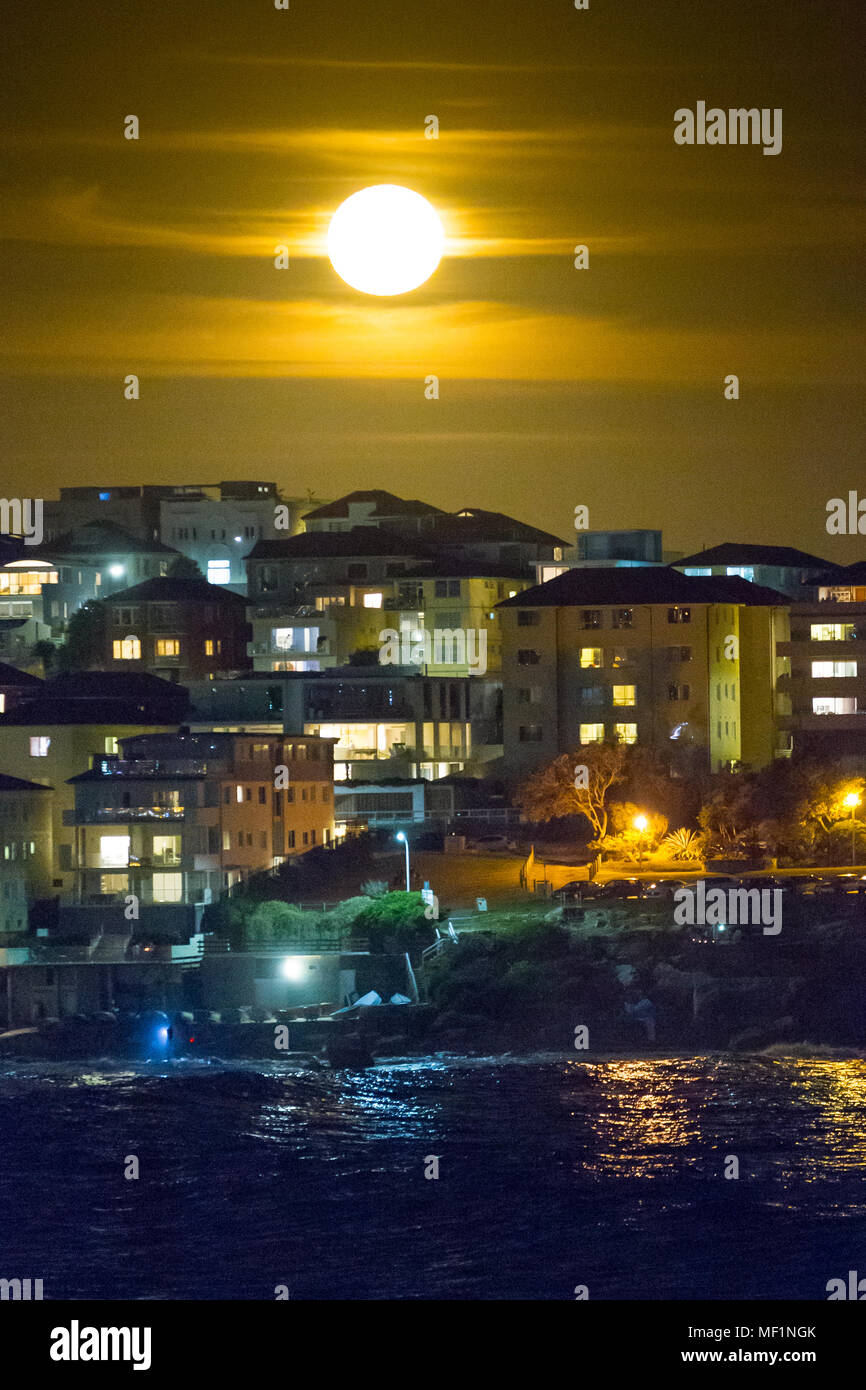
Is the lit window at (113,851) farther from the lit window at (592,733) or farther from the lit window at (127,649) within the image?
the lit window at (127,649)

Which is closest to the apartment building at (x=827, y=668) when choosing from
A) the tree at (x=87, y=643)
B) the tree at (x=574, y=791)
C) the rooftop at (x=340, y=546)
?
the tree at (x=574, y=791)

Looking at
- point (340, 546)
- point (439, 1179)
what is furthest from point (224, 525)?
point (439, 1179)

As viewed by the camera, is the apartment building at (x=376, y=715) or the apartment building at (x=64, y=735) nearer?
the apartment building at (x=64, y=735)

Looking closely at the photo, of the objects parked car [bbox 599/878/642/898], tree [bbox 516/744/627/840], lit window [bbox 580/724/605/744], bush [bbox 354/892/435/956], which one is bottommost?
bush [bbox 354/892/435/956]

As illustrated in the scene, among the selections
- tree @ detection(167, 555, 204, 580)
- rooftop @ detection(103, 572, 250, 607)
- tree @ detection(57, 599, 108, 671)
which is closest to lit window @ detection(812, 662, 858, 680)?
rooftop @ detection(103, 572, 250, 607)

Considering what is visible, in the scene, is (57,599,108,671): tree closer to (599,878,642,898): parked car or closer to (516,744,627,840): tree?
(516,744,627,840): tree

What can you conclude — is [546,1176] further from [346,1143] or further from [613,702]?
[613,702]

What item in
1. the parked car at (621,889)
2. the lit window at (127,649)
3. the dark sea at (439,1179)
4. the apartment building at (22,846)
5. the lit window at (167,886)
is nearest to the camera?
the dark sea at (439,1179)
